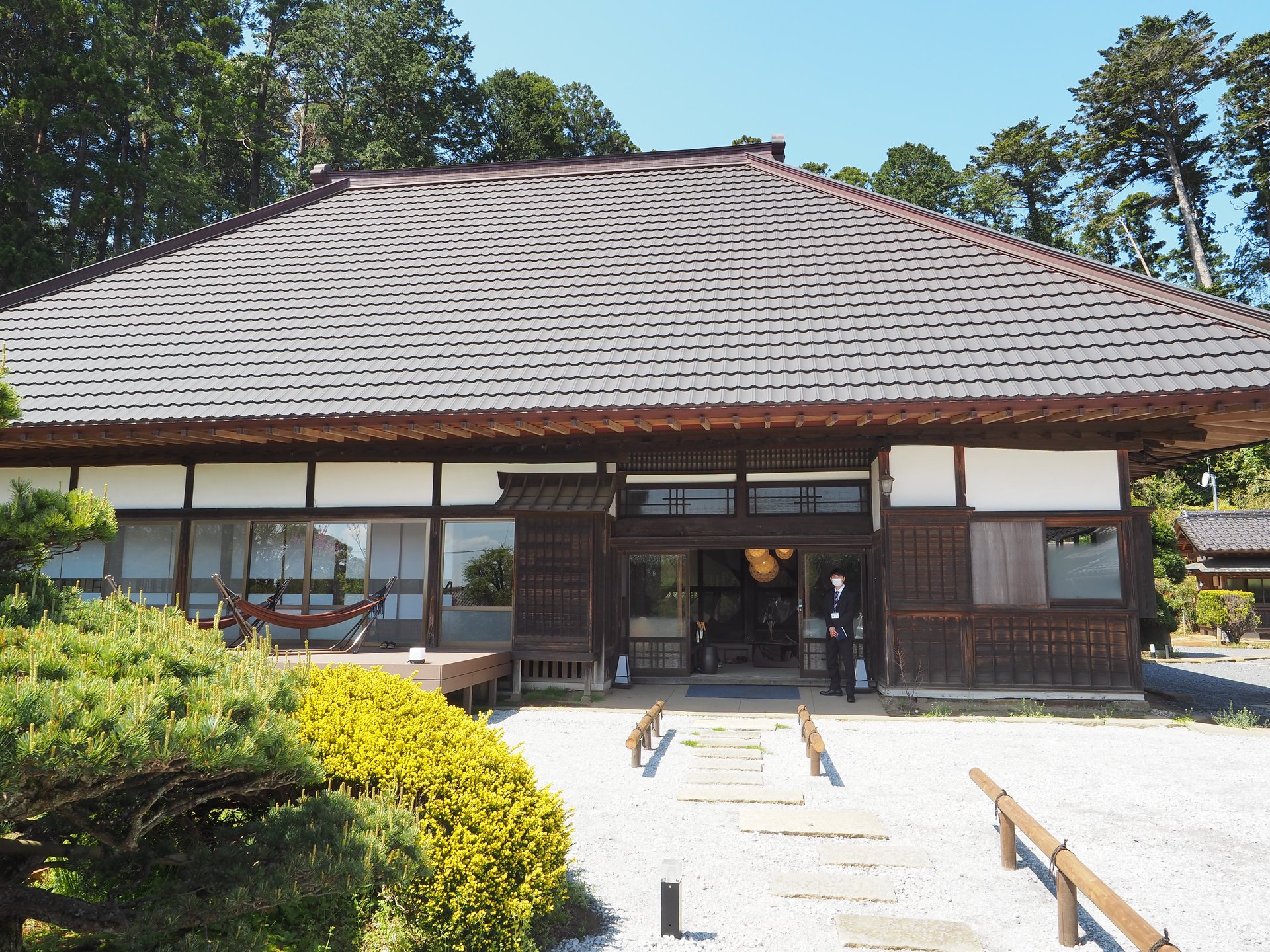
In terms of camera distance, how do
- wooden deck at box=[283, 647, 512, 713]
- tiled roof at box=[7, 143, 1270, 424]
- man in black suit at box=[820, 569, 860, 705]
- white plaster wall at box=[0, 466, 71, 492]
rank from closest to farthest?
wooden deck at box=[283, 647, 512, 713]
tiled roof at box=[7, 143, 1270, 424]
man in black suit at box=[820, 569, 860, 705]
white plaster wall at box=[0, 466, 71, 492]

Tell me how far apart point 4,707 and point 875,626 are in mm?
8408

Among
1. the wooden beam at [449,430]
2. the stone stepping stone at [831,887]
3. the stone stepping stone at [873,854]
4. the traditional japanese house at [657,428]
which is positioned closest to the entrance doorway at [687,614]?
the traditional japanese house at [657,428]

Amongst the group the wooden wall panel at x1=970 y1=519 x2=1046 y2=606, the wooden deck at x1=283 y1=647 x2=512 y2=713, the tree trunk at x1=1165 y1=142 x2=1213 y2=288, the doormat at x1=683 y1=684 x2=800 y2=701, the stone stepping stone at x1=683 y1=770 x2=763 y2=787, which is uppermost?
the tree trunk at x1=1165 y1=142 x2=1213 y2=288

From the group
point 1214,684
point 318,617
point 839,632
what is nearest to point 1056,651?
point 839,632

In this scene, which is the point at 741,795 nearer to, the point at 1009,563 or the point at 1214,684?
the point at 1009,563

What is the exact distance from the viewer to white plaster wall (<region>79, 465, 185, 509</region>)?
31.5ft

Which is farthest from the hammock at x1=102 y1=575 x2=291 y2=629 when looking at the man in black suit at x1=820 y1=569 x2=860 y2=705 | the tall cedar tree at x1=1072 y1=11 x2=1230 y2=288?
the tall cedar tree at x1=1072 y1=11 x2=1230 y2=288

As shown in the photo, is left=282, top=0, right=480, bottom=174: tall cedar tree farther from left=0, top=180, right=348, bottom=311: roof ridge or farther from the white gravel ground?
the white gravel ground

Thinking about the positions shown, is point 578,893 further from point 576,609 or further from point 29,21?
point 29,21

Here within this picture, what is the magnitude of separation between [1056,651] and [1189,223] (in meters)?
30.2

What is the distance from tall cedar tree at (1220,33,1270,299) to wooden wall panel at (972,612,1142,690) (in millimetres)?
29425

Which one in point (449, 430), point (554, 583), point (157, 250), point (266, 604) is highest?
point (157, 250)

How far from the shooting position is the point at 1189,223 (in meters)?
30.1

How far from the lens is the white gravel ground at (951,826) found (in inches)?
139
